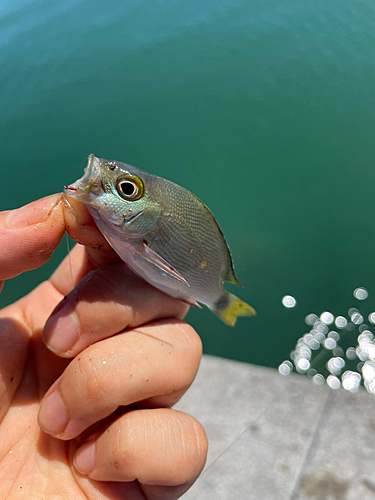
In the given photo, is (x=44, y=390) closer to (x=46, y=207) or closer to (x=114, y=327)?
(x=114, y=327)

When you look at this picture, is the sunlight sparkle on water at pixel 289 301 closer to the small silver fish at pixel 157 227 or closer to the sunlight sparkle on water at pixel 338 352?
the sunlight sparkle on water at pixel 338 352

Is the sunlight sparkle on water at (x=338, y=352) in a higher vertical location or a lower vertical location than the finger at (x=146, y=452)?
lower

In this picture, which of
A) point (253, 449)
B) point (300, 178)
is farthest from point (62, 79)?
point (253, 449)

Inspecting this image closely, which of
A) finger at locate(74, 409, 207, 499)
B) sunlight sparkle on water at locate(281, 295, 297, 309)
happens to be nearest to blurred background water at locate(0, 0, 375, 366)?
sunlight sparkle on water at locate(281, 295, 297, 309)

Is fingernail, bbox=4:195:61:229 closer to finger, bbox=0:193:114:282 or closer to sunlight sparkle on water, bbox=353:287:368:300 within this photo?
finger, bbox=0:193:114:282

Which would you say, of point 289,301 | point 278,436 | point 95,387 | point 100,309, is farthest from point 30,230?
point 289,301

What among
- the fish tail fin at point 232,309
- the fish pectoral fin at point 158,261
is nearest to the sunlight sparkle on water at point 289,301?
the fish tail fin at point 232,309

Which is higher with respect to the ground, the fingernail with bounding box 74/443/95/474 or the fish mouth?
the fish mouth
